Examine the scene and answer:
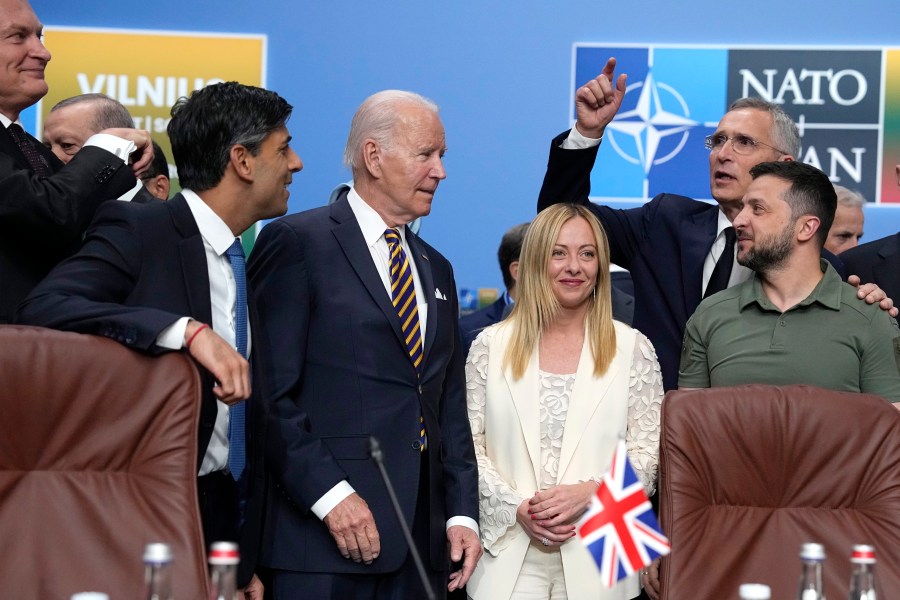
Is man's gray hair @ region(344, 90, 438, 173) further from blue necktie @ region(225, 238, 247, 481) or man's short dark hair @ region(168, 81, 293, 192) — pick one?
blue necktie @ region(225, 238, 247, 481)

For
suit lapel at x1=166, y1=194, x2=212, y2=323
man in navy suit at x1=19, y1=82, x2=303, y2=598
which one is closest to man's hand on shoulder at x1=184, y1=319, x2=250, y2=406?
man in navy suit at x1=19, y1=82, x2=303, y2=598

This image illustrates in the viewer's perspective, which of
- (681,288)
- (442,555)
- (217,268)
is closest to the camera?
(217,268)

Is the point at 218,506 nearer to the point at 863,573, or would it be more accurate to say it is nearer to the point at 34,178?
the point at 34,178

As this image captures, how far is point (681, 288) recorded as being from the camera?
3576mm

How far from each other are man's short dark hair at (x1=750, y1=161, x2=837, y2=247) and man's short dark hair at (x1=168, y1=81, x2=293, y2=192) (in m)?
1.42

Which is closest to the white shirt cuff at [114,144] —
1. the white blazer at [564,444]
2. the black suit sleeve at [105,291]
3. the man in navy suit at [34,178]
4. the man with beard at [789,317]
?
the man in navy suit at [34,178]

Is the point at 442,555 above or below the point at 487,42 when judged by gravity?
below

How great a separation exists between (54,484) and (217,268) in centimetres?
59

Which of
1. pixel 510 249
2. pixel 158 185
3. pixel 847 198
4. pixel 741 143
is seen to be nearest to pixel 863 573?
pixel 741 143

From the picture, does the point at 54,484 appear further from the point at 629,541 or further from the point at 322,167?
the point at 322,167

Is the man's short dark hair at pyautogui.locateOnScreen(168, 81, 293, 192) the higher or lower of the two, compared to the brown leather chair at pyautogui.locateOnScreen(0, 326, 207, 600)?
higher

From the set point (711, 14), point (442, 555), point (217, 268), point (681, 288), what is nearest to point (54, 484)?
point (217, 268)

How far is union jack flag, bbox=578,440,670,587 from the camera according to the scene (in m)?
2.06

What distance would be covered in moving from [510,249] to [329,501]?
2.18 meters
